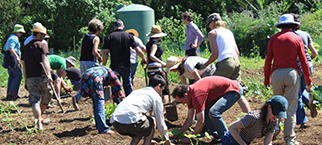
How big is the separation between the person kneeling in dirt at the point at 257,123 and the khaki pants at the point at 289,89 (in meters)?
0.59

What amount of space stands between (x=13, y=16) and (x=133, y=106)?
66.4ft

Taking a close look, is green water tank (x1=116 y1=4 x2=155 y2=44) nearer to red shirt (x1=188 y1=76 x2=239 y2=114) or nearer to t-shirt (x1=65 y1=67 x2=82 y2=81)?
t-shirt (x1=65 y1=67 x2=82 y2=81)

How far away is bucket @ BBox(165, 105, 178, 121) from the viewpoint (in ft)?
18.1

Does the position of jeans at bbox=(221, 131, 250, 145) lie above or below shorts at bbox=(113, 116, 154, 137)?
below

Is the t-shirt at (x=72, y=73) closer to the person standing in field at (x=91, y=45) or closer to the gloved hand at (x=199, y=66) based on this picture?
the person standing in field at (x=91, y=45)

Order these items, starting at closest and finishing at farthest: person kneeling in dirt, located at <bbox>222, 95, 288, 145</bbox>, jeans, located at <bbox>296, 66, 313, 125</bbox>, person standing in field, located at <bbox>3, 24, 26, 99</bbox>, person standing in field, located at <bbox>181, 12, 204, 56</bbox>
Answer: person kneeling in dirt, located at <bbox>222, 95, 288, 145</bbox> < jeans, located at <bbox>296, 66, 313, 125</bbox> < person standing in field, located at <bbox>181, 12, 204, 56</bbox> < person standing in field, located at <bbox>3, 24, 26, 99</bbox>

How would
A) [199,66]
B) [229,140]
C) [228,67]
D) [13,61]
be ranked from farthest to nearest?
[13,61]
[199,66]
[228,67]
[229,140]

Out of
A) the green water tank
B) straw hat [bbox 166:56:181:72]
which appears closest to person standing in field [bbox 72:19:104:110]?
straw hat [bbox 166:56:181:72]

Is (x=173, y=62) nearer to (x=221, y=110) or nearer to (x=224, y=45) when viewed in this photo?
(x=224, y=45)

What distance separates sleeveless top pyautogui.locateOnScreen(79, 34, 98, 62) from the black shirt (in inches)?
9.8

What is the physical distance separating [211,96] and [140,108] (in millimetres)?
923

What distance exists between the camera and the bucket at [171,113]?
5516mm

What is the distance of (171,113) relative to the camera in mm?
5555

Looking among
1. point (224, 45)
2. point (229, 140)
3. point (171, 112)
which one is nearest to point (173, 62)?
point (224, 45)
